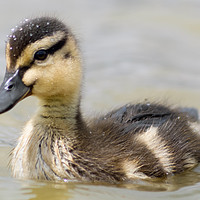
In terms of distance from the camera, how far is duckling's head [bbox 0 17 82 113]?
3979 mm

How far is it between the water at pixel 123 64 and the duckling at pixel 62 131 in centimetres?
9

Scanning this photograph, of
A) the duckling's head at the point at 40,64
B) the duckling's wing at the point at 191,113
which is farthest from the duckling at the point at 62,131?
the duckling's wing at the point at 191,113

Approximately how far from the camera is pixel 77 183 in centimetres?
402

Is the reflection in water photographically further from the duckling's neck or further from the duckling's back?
the duckling's neck

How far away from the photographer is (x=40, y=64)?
4043 mm

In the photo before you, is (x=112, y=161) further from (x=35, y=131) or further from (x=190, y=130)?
(x=190, y=130)

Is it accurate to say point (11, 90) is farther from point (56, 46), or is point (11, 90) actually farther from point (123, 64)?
point (123, 64)

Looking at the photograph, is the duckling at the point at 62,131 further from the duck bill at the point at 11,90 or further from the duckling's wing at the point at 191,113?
the duckling's wing at the point at 191,113

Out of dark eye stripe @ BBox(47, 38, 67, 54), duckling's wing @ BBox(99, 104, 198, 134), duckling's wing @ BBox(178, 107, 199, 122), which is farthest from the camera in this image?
duckling's wing @ BBox(178, 107, 199, 122)

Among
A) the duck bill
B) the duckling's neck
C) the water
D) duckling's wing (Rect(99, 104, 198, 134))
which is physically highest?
the duck bill

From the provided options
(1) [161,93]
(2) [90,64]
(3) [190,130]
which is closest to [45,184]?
(3) [190,130]

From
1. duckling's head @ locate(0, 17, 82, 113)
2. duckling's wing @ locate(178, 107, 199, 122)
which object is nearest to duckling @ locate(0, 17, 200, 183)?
duckling's head @ locate(0, 17, 82, 113)

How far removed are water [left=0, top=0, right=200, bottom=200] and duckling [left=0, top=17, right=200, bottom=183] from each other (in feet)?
0.30

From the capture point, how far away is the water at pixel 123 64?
4.02 metres
